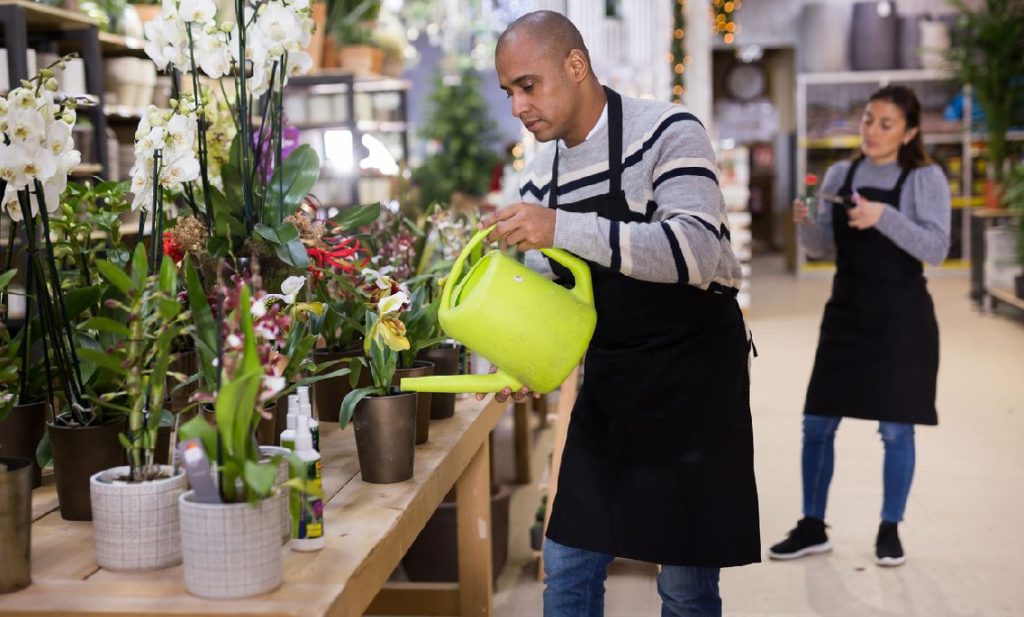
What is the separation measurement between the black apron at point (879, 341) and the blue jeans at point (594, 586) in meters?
1.52

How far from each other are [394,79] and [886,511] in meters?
6.91

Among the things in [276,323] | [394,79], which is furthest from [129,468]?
[394,79]

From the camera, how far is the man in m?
1.86

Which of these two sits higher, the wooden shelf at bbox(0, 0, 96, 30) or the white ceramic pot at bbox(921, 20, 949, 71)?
the white ceramic pot at bbox(921, 20, 949, 71)

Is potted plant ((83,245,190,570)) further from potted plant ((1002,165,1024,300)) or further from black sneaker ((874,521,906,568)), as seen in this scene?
potted plant ((1002,165,1024,300))

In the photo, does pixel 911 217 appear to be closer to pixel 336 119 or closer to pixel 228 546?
pixel 228 546

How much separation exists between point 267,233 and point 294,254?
2.4 inches

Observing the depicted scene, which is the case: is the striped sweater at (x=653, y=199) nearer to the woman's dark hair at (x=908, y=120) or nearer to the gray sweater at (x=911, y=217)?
the gray sweater at (x=911, y=217)

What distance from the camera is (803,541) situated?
348 centimetres

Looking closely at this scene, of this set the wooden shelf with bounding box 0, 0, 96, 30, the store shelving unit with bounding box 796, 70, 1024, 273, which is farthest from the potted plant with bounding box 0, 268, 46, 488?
the store shelving unit with bounding box 796, 70, 1024, 273

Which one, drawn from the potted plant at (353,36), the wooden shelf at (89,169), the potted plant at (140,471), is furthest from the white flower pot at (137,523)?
the potted plant at (353,36)

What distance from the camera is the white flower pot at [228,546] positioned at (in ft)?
4.12

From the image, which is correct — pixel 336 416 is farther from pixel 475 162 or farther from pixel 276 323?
pixel 475 162

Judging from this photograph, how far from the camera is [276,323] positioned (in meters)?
1.38
